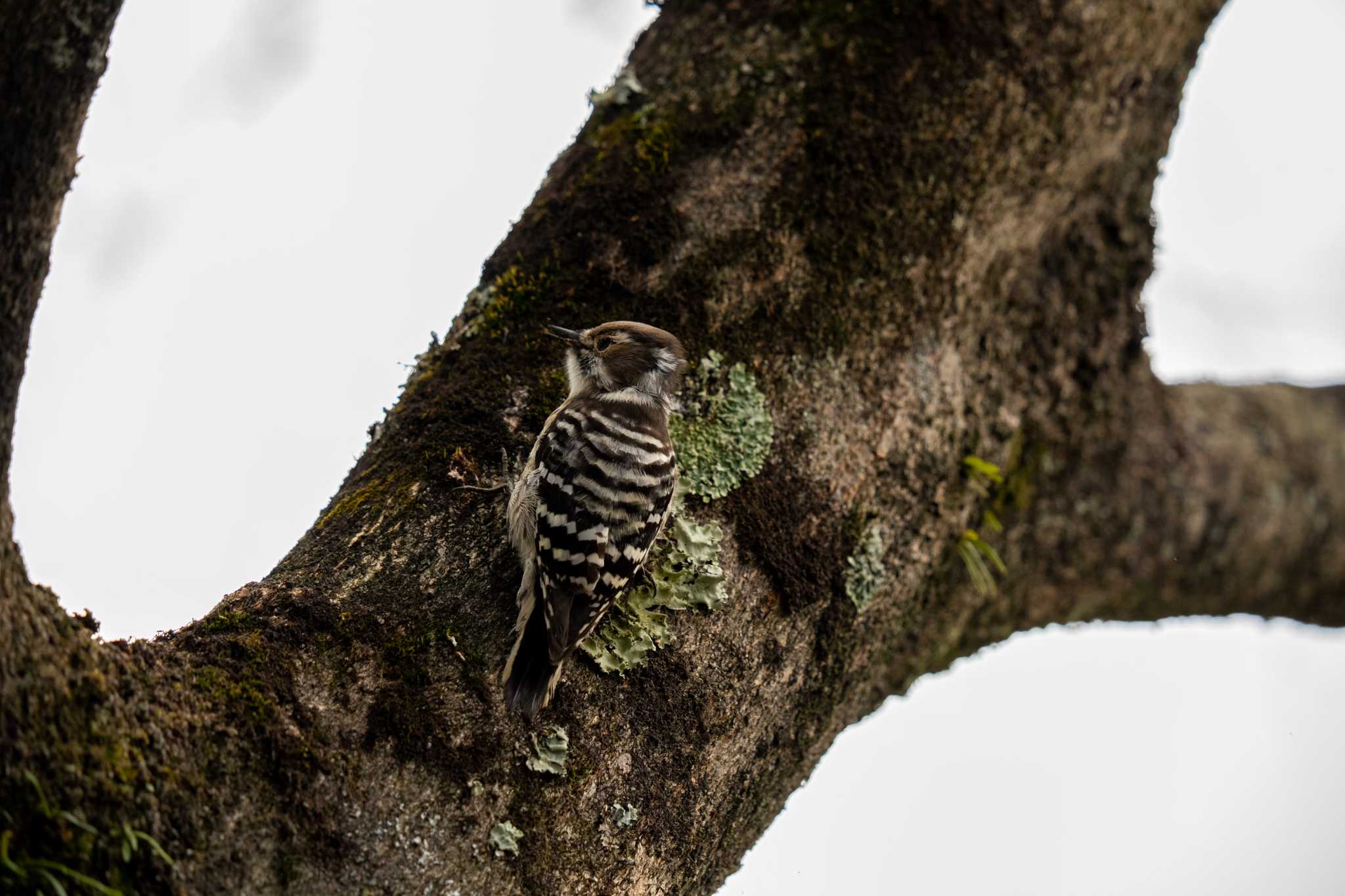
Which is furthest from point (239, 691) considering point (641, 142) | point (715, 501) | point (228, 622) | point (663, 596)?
point (641, 142)

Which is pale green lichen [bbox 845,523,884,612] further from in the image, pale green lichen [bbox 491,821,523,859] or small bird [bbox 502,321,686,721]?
pale green lichen [bbox 491,821,523,859]

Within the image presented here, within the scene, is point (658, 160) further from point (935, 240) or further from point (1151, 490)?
point (1151, 490)

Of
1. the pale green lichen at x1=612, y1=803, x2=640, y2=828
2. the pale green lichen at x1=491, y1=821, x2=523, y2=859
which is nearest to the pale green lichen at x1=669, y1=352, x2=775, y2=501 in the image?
the pale green lichen at x1=612, y1=803, x2=640, y2=828

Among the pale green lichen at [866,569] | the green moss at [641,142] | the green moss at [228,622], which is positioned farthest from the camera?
the green moss at [641,142]

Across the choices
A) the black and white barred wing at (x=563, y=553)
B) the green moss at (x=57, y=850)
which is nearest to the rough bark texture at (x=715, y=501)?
the green moss at (x=57, y=850)

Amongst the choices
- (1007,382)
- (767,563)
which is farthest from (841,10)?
(767,563)

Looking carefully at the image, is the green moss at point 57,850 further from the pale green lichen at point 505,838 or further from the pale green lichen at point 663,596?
the pale green lichen at point 663,596
